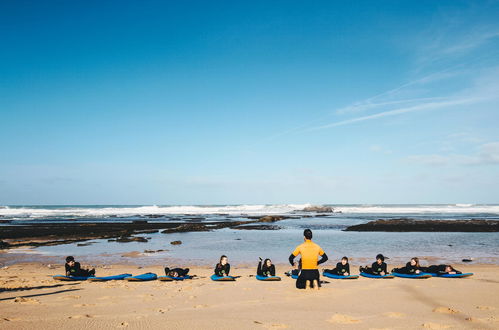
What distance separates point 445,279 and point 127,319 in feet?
35.6

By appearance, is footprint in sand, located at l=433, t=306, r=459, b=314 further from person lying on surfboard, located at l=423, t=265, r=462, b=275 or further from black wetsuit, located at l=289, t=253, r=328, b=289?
person lying on surfboard, located at l=423, t=265, r=462, b=275

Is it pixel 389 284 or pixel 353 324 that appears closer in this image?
pixel 353 324

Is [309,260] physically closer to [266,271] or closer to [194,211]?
[266,271]

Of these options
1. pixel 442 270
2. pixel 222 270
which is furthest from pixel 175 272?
pixel 442 270

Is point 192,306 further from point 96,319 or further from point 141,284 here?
point 141,284

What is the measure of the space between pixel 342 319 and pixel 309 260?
9.35ft

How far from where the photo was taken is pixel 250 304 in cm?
904

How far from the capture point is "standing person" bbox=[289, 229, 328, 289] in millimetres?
10211

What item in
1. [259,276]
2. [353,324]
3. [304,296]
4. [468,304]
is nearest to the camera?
[353,324]

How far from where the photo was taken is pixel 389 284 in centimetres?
1187

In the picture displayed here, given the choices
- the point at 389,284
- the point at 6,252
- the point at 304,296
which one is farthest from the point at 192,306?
the point at 6,252

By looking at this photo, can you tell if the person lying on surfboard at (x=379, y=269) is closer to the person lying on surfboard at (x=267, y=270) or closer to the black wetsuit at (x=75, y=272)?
the person lying on surfboard at (x=267, y=270)

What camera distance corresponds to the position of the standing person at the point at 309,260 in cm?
1021

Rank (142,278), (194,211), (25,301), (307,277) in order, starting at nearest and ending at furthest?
1. (25,301)
2. (307,277)
3. (142,278)
4. (194,211)
